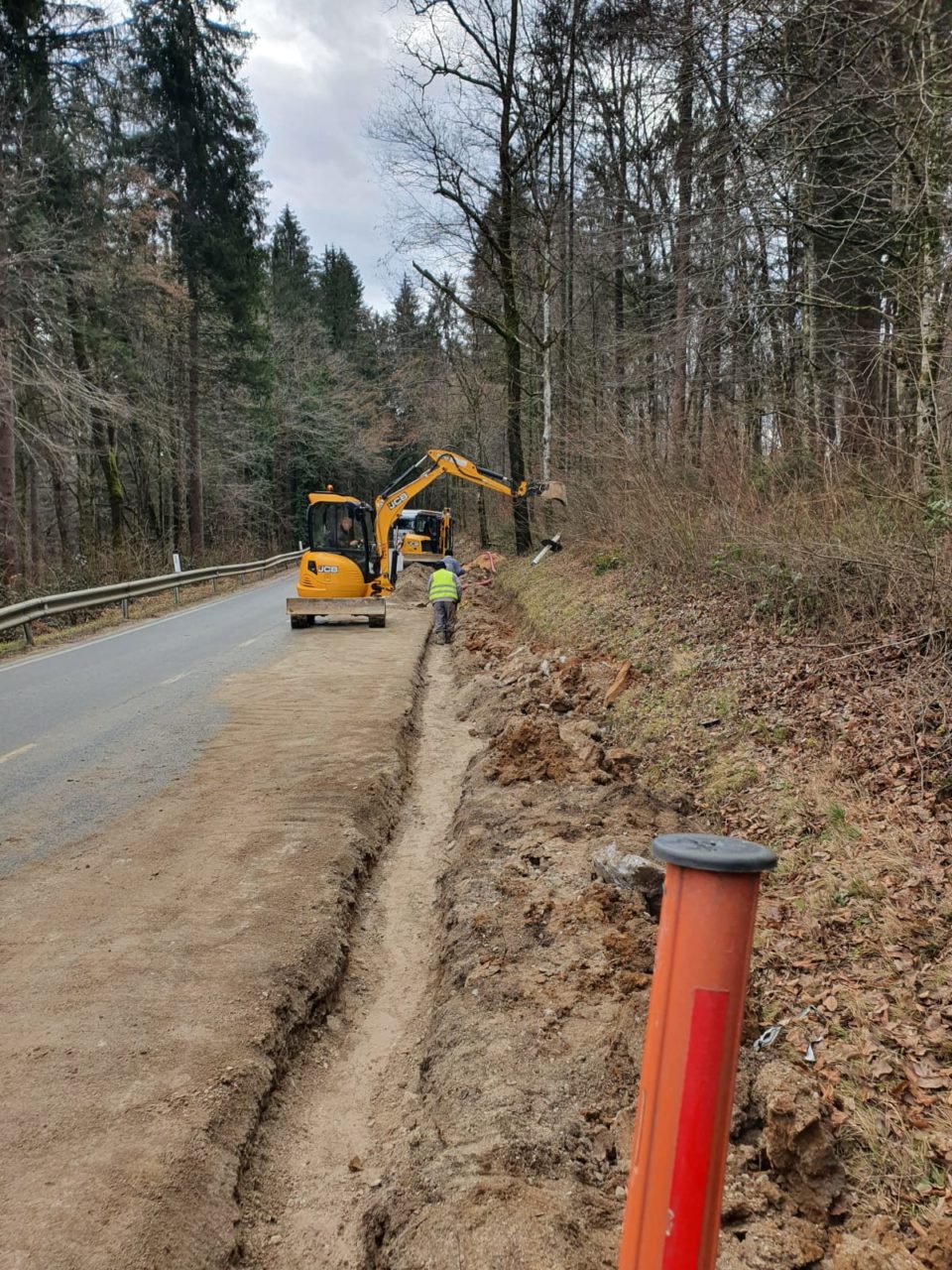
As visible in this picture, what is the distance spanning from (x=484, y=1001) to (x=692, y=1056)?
99.9 inches

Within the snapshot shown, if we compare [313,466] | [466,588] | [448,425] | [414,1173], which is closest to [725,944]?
[414,1173]

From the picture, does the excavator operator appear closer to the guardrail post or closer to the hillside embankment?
the hillside embankment


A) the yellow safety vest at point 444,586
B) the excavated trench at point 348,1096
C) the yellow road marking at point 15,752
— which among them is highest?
the yellow safety vest at point 444,586

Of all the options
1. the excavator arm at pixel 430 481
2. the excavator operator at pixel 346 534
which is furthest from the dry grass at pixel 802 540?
the excavator arm at pixel 430 481

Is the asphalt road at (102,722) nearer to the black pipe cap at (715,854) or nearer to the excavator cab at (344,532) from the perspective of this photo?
the excavator cab at (344,532)

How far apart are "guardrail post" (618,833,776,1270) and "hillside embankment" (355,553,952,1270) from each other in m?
1.22

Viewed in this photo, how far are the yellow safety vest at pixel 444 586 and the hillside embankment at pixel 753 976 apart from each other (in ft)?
24.4

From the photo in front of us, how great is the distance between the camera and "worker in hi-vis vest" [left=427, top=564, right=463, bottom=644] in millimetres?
14609

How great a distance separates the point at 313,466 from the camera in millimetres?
47938

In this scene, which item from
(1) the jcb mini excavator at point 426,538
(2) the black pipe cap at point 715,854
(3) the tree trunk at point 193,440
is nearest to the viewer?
(2) the black pipe cap at point 715,854

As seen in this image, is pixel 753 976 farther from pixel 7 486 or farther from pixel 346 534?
pixel 7 486

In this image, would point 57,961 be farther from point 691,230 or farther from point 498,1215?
point 691,230

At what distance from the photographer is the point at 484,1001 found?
371 cm

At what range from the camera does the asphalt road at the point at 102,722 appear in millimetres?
6086
